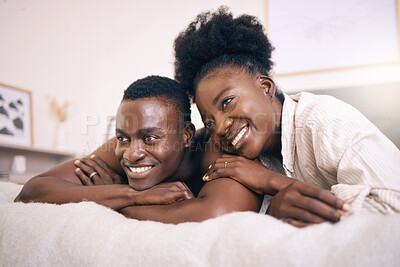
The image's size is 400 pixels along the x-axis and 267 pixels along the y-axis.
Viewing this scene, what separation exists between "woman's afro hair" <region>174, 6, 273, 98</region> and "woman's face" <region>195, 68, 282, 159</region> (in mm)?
79

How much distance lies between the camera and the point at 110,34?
335 centimetres

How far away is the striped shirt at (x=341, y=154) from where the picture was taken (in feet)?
2.31

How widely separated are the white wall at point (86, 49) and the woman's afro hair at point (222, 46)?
1.53 meters

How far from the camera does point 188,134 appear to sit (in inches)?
47.1

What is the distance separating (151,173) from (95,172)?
0.26 meters

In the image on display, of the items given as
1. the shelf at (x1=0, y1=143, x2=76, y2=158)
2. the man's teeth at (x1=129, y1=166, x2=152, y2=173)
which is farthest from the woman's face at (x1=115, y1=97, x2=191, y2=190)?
the shelf at (x1=0, y1=143, x2=76, y2=158)

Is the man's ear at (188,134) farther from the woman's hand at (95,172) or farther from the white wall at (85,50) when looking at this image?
the white wall at (85,50)

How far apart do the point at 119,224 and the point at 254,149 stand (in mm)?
518

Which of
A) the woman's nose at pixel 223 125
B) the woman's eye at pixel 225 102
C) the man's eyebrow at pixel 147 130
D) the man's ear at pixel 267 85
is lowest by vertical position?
the man's eyebrow at pixel 147 130

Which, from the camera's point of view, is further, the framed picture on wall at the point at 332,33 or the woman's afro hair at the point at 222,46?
the framed picture on wall at the point at 332,33

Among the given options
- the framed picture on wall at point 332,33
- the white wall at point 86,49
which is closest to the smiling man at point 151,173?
the framed picture on wall at point 332,33

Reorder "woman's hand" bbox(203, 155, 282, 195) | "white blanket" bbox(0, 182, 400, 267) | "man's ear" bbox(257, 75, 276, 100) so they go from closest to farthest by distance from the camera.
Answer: "white blanket" bbox(0, 182, 400, 267), "woman's hand" bbox(203, 155, 282, 195), "man's ear" bbox(257, 75, 276, 100)

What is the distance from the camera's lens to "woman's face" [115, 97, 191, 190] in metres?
1.03

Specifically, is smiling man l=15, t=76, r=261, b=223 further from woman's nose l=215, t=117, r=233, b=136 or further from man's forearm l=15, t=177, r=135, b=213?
woman's nose l=215, t=117, r=233, b=136
